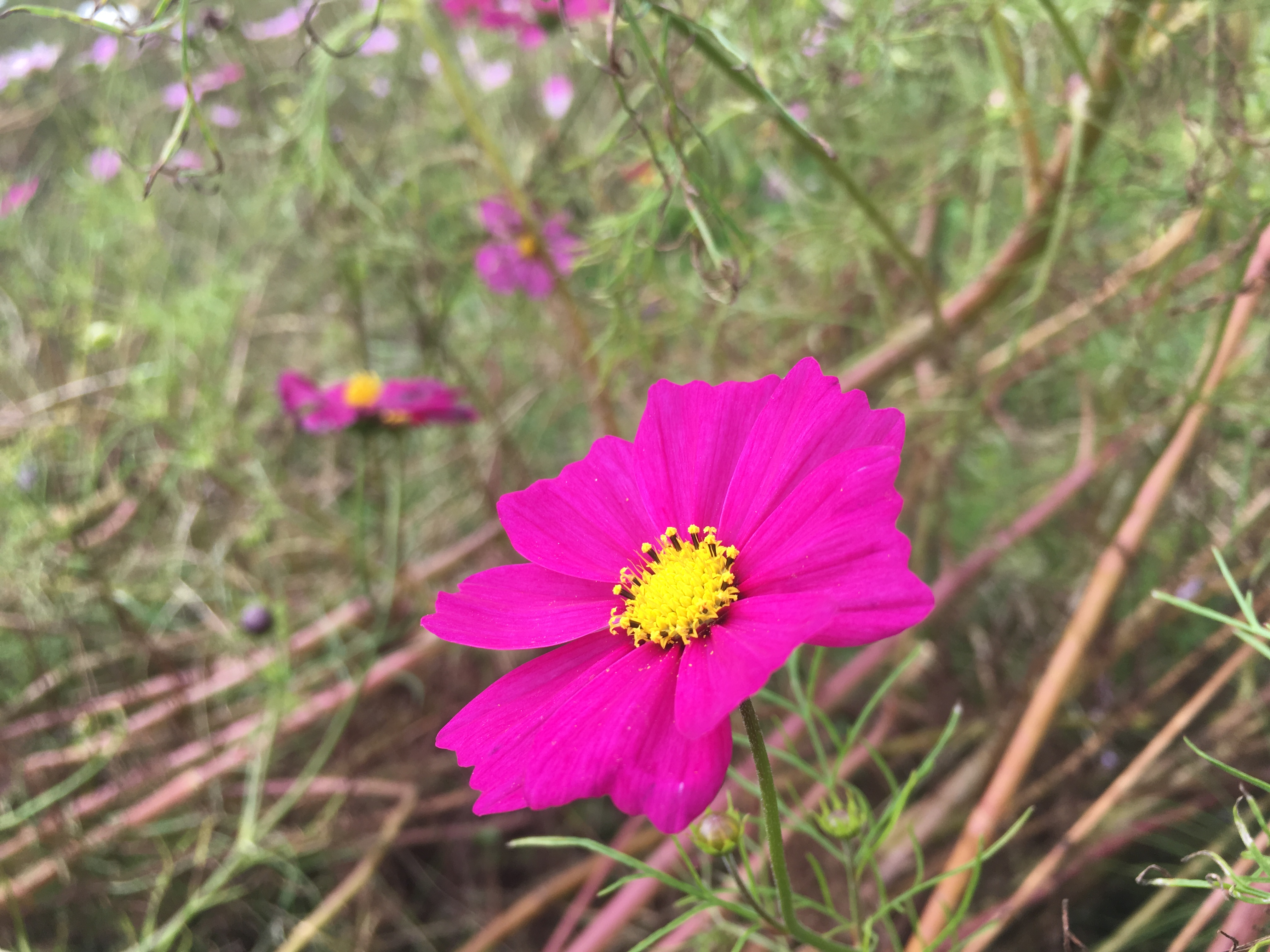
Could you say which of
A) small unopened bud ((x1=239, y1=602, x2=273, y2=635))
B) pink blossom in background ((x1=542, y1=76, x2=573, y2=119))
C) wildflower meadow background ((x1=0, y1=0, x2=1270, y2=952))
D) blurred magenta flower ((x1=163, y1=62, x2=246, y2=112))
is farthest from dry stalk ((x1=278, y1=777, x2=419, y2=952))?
pink blossom in background ((x1=542, y1=76, x2=573, y2=119))

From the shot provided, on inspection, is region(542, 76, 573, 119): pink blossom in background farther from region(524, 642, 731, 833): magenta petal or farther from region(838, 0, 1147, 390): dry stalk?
region(524, 642, 731, 833): magenta petal

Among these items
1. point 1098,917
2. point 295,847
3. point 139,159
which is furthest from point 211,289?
point 1098,917

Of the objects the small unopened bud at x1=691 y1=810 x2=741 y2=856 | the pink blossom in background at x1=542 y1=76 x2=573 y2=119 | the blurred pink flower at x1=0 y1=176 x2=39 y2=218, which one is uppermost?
the pink blossom in background at x1=542 y1=76 x2=573 y2=119

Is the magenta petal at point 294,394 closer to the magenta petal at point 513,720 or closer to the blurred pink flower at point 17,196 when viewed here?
the blurred pink flower at point 17,196

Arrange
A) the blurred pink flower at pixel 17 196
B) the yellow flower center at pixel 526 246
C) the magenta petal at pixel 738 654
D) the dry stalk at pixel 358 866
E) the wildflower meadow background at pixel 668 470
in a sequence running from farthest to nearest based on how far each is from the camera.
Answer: the blurred pink flower at pixel 17 196 < the yellow flower center at pixel 526 246 < the dry stalk at pixel 358 866 < the wildflower meadow background at pixel 668 470 < the magenta petal at pixel 738 654

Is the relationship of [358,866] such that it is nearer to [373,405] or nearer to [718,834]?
[373,405]

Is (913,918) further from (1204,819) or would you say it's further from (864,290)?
(864,290)

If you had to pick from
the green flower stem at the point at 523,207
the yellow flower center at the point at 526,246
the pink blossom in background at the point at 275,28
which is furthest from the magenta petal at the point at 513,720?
the pink blossom in background at the point at 275,28
